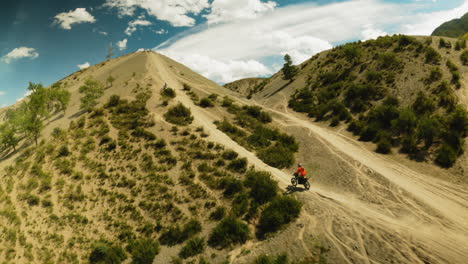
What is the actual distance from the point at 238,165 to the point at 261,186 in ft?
13.6

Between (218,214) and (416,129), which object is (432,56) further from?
(218,214)

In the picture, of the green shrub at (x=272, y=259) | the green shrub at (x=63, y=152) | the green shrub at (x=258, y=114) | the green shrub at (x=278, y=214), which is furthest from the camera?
the green shrub at (x=258, y=114)

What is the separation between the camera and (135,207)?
17766mm

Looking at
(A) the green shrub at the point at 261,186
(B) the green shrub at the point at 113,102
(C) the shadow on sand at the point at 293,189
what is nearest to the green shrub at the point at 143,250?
(A) the green shrub at the point at 261,186

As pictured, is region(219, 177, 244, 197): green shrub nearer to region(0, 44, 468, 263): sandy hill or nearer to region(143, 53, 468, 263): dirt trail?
region(0, 44, 468, 263): sandy hill

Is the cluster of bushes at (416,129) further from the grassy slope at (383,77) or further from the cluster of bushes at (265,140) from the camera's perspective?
the cluster of bushes at (265,140)

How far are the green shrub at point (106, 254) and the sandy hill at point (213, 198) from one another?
0.08 meters

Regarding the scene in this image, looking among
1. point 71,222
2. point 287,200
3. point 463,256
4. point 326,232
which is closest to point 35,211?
point 71,222

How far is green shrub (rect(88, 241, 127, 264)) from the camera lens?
1424 cm

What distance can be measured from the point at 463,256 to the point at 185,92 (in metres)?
41.0

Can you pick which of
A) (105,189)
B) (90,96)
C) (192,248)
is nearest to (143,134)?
(105,189)

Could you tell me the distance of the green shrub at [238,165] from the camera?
783 inches

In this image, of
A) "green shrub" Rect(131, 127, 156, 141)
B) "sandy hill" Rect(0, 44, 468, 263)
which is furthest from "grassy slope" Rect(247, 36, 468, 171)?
"green shrub" Rect(131, 127, 156, 141)

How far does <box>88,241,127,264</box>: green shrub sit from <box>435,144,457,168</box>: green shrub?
25965 mm
